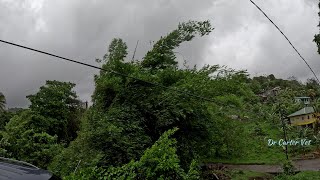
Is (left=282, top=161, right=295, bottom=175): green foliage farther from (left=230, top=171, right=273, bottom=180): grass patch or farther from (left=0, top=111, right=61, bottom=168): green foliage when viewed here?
(left=0, top=111, right=61, bottom=168): green foliage

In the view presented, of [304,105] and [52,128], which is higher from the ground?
[304,105]

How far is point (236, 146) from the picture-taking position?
19.8 m

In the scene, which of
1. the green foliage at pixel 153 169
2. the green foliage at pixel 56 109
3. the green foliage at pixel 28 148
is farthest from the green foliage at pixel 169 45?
the green foliage at pixel 56 109

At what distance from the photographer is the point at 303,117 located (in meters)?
45.5

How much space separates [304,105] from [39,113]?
32095 mm

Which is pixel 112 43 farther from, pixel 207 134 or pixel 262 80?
pixel 262 80

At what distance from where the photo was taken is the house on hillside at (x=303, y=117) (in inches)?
1759

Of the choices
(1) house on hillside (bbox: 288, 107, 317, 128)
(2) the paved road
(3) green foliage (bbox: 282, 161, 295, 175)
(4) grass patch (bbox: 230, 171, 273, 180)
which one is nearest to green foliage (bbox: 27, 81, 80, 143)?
(2) the paved road

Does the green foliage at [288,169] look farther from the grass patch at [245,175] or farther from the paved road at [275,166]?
the paved road at [275,166]

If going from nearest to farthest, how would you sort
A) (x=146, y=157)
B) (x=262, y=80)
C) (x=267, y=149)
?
(x=146, y=157)
(x=267, y=149)
(x=262, y=80)

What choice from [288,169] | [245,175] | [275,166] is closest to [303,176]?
[288,169]

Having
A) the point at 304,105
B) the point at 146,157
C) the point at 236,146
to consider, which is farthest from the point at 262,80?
the point at 146,157

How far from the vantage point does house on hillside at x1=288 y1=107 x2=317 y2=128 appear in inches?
1759

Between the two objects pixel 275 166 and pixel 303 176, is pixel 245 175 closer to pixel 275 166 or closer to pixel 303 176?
pixel 303 176
